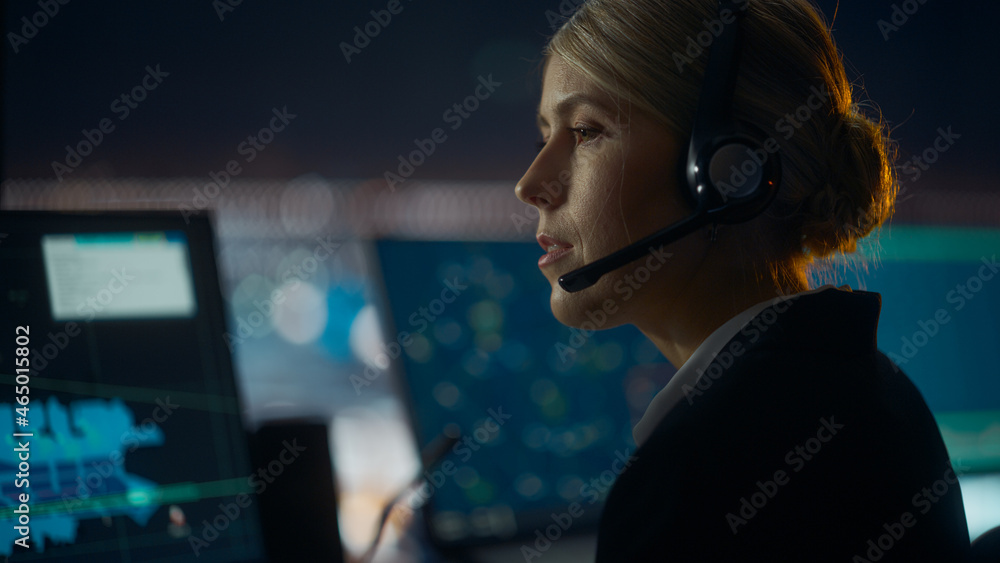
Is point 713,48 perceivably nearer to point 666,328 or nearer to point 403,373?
point 666,328

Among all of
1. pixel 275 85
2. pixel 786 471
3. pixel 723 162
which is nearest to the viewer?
pixel 786 471

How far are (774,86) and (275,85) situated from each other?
105 cm

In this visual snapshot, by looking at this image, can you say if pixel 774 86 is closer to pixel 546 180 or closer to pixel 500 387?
pixel 546 180

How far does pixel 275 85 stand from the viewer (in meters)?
1.48

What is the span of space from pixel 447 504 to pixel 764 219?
727 millimetres

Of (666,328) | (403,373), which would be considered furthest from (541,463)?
(666,328)

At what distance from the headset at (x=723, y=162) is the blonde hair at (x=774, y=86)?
35 mm

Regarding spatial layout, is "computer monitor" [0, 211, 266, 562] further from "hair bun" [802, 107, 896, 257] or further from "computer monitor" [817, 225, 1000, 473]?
"computer monitor" [817, 225, 1000, 473]

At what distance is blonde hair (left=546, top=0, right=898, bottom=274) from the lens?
2.50ft

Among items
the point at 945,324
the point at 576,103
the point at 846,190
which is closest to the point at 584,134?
the point at 576,103

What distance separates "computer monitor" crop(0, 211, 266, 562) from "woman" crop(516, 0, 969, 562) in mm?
421

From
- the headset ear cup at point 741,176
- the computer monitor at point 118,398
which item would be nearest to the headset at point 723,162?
the headset ear cup at point 741,176

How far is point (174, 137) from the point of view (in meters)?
1.41

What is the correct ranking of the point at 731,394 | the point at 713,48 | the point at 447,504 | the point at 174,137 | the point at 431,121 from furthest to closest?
the point at 431,121
the point at 174,137
the point at 447,504
the point at 713,48
the point at 731,394
